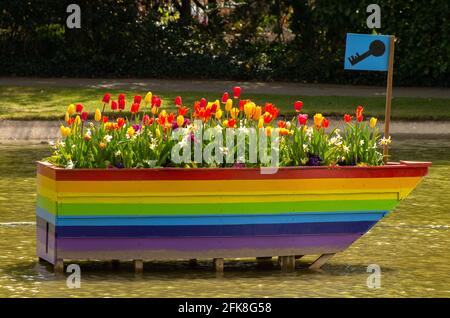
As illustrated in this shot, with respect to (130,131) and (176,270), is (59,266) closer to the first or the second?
(176,270)

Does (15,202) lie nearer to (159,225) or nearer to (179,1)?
(159,225)

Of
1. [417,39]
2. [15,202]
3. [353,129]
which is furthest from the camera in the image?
[417,39]

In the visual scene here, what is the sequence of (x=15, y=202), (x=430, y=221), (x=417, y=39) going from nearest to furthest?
1. (x=430, y=221)
2. (x=15, y=202)
3. (x=417, y=39)

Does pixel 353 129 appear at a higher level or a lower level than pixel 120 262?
higher

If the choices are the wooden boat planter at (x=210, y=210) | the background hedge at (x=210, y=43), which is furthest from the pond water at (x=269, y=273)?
the background hedge at (x=210, y=43)

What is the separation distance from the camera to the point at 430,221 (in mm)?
11773

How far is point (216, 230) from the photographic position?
9.22m

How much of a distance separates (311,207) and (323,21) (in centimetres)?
1816

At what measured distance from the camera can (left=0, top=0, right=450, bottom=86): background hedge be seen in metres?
26.3

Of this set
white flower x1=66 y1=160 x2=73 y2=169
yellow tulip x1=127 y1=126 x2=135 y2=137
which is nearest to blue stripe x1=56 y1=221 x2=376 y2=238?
white flower x1=66 y1=160 x2=73 y2=169

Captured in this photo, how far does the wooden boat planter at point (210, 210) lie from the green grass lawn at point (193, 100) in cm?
1146

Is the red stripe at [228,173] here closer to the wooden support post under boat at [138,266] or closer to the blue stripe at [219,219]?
the blue stripe at [219,219]

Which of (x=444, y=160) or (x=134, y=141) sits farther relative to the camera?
(x=444, y=160)
